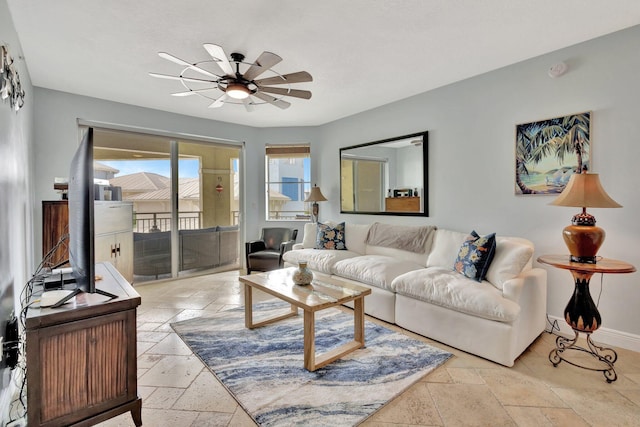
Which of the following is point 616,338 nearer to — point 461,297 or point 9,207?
point 461,297

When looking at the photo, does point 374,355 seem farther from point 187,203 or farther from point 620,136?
point 187,203

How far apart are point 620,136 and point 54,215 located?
16.8 feet

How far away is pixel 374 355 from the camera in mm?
2387

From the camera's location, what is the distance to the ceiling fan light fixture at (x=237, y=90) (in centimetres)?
268

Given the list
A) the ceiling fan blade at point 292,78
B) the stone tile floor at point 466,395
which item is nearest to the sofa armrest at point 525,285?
the stone tile floor at point 466,395

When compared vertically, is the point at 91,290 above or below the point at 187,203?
below

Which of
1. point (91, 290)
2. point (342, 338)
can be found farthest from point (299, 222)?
point (91, 290)

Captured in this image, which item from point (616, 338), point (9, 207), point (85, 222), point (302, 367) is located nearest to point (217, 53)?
point (85, 222)

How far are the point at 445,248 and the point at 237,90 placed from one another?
264 centimetres

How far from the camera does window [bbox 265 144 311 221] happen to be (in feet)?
18.4

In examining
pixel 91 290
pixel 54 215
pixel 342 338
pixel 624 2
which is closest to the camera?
pixel 91 290

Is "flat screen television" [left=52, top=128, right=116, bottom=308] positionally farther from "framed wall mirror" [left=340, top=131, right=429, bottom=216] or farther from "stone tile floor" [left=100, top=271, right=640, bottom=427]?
"framed wall mirror" [left=340, top=131, right=429, bottom=216]

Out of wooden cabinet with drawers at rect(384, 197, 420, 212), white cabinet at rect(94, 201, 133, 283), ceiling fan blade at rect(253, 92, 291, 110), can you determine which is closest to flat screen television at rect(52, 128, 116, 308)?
ceiling fan blade at rect(253, 92, 291, 110)

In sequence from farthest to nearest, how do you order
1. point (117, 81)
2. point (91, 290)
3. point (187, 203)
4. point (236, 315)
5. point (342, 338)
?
1. point (187, 203)
2. point (117, 81)
3. point (236, 315)
4. point (342, 338)
5. point (91, 290)
